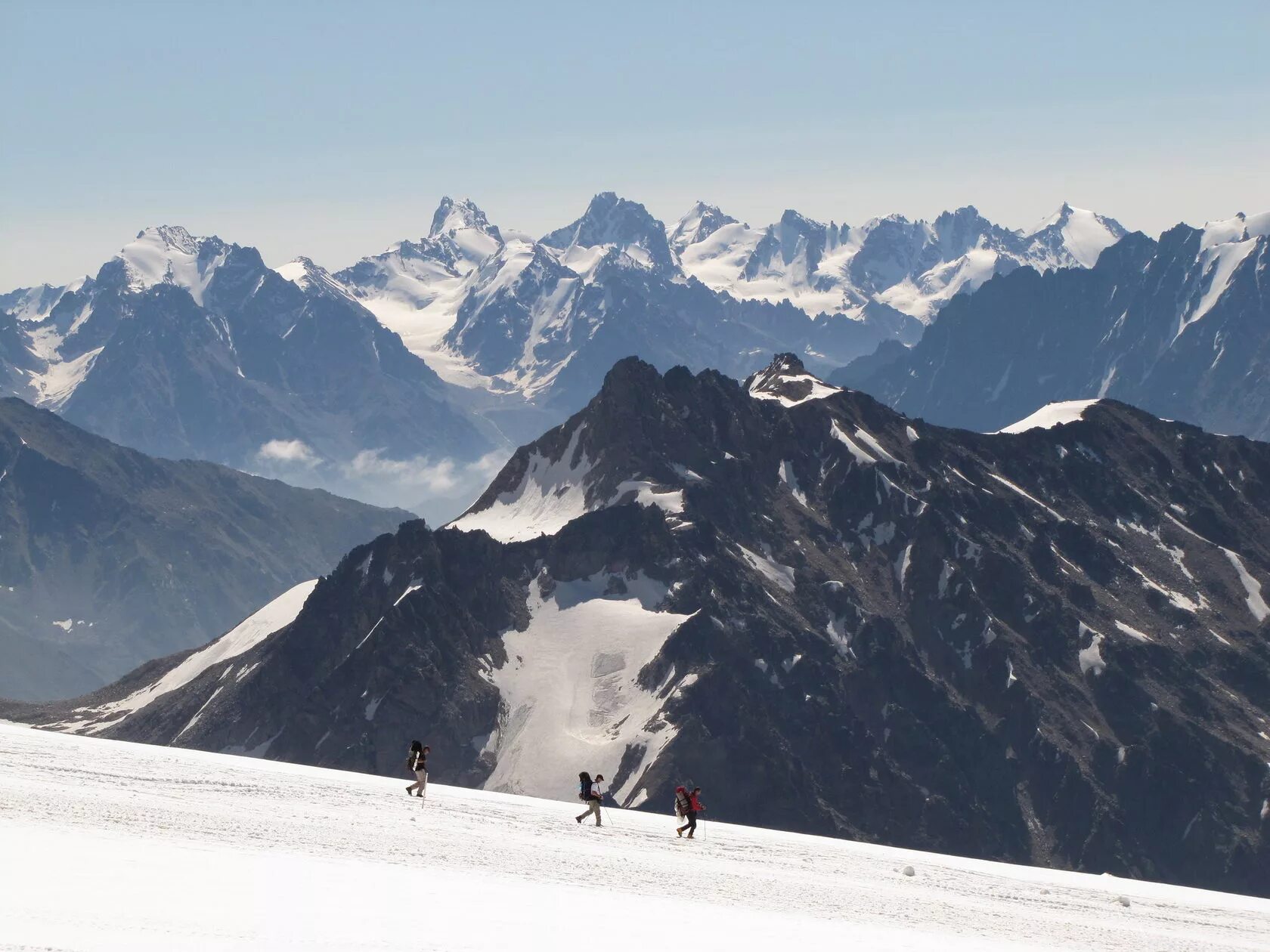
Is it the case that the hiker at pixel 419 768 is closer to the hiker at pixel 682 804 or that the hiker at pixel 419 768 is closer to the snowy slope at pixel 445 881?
the snowy slope at pixel 445 881

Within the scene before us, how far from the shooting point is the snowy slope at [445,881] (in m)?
48.7

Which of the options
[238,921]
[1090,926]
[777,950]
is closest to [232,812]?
[238,921]

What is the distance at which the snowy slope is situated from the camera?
48656mm

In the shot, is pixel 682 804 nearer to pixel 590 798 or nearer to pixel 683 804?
pixel 683 804

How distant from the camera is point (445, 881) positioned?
5819 centimetres

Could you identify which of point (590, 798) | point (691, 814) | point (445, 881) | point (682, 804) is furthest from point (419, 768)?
point (445, 881)

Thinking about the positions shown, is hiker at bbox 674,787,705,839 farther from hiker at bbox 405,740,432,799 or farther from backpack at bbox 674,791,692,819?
hiker at bbox 405,740,432,799

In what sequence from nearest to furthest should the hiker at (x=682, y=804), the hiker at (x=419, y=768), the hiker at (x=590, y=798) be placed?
the hiker at (x=682, y=804), the hiker at (x=590, y=798), the hiker at (x=419, y=768)

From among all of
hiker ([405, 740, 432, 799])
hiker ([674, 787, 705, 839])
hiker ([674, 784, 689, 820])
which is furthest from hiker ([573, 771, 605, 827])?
hiker ([405, 740, 432, 799])

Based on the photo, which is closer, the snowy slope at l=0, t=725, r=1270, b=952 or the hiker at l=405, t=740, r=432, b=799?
the snowy slope at l=0, t=725, r=1270, b=952

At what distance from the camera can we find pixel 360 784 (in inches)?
3324

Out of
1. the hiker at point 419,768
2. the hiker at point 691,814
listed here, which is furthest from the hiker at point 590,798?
the hiker at point 419,768

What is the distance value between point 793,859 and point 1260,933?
20.3 metres

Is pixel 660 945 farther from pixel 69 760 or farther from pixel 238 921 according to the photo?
pixel 69 760
